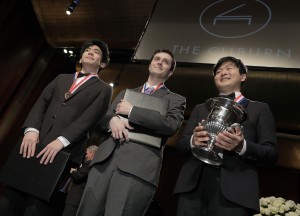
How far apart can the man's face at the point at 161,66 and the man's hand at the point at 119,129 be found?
506 millimetres

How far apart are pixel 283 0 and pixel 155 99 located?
2.18 metres

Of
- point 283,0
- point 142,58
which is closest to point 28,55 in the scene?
point 142,58

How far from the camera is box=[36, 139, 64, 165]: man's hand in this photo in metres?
1.76

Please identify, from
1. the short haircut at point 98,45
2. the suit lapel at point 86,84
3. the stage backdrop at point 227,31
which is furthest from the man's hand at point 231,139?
the stage backdrop at point 227,31

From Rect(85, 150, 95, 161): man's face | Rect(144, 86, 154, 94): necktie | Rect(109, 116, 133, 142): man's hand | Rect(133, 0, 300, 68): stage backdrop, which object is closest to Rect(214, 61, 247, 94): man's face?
Rect(144, 86, 154, 94): necktie

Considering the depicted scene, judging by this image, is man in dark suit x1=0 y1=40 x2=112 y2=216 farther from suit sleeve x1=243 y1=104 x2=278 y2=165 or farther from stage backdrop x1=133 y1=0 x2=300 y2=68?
stage backdrop x1=133 y1=0 x2=300 y2=68

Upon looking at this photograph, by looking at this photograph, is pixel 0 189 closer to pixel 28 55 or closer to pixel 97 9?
pixel 28 55

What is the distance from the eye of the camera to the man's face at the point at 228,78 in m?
1.91

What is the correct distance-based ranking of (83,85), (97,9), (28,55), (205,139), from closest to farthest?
(205,139), (83,85), (97,9), (28,55)

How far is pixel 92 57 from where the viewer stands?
7.64ft

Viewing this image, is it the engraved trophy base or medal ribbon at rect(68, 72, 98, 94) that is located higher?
medal ribbon at rect(68, 72, 98, 94)

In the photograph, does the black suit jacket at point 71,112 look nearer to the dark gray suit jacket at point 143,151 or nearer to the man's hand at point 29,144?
the man's hand at point 29,144

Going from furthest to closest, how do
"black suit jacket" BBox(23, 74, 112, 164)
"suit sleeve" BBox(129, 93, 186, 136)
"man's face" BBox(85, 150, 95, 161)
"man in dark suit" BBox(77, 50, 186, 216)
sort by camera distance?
1. "man's face" BBox(85, 150, 95, 161)
2. "black suit jacket" BBox(23, 74, 112, 164)
3. "suit sleeve" BBox(129, 93, 186, 136)
4. "man in dark suit" BBox(77, 50, 186, 216)

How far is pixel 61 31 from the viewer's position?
13.7 ft
